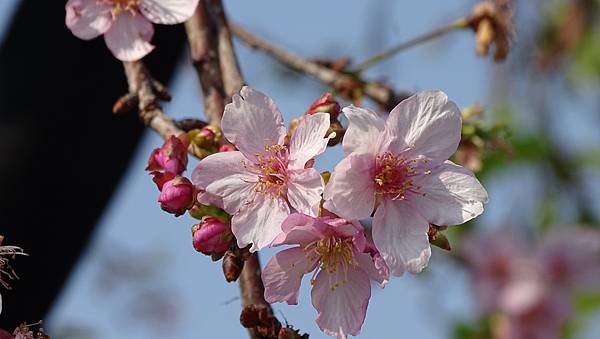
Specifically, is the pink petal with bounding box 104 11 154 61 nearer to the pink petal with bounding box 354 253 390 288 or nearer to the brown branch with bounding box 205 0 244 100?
the brown branch with bounding box 205 0 244 100

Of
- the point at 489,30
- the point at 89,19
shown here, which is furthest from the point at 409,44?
the point at 89,19

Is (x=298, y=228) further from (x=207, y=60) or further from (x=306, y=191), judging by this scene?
(x=207, y=60)

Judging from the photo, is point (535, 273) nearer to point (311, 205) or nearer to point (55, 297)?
point (55, 297)

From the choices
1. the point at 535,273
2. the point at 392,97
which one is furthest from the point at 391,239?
the point at 535,273

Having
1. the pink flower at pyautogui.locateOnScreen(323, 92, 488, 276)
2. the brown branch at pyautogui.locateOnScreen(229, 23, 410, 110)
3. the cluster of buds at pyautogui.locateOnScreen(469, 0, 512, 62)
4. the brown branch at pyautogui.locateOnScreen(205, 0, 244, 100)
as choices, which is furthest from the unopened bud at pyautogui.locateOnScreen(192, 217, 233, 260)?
the cluster of buds at pyautogui.locateOnScreen(469, 0, 512, 62)

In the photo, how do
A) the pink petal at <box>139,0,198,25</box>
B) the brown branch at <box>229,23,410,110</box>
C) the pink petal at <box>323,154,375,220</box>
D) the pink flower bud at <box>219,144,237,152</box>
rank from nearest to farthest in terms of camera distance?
the pink petal at <box>323,154,375,220</box>, the pink flower bud at <box>219,144,237,152</box>, the pink petal at <box>139,0,198,25</box>, the brown branch at <box>229,23,410,110</box>
